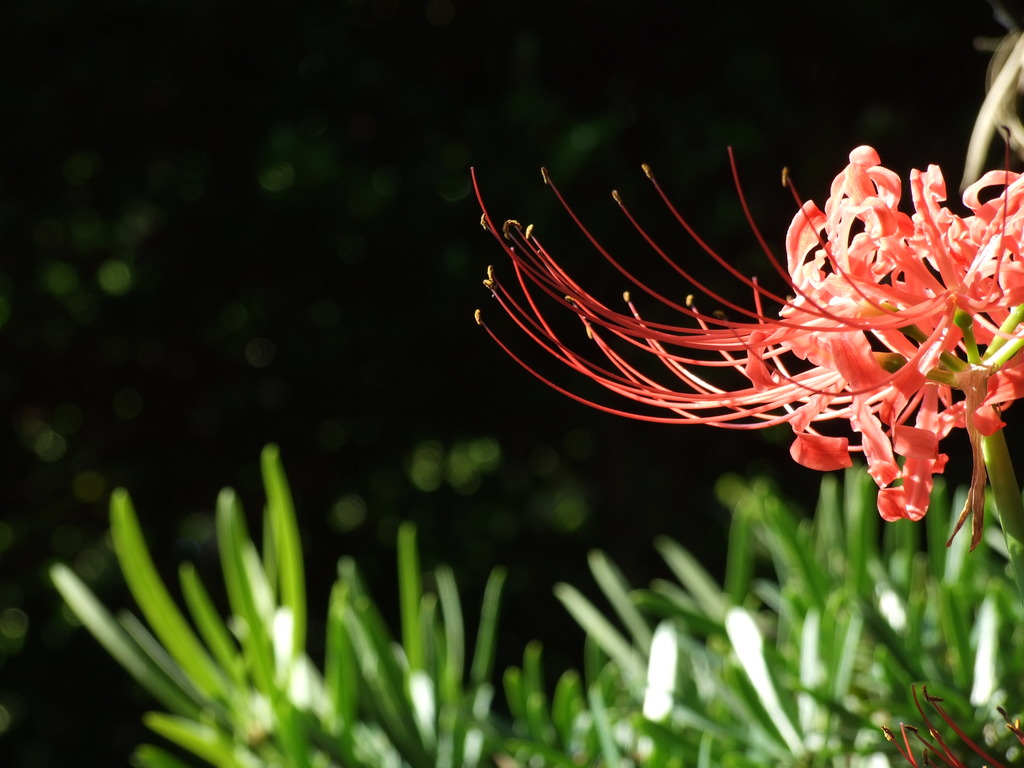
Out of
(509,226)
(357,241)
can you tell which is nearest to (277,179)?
(357,241)

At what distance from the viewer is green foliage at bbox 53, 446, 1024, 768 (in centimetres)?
85

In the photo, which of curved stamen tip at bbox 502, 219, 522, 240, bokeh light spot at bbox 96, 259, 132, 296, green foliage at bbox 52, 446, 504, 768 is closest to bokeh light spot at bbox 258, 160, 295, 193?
bokeh light spot at bbox 96, 259, 132, 296

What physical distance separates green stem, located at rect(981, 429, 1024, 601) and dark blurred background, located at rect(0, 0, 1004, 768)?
172cm

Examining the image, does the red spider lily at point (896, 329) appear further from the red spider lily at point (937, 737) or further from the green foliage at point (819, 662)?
the green foliage at point (819, 662)

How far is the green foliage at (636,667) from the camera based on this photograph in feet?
2.80

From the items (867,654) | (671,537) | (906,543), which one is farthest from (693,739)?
(671,537)

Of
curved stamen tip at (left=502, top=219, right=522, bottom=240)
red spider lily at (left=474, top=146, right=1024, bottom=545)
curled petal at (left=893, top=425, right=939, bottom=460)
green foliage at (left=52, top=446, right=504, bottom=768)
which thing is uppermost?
curved stamen tip at (left=502, top=219, right=522, bottom=240)

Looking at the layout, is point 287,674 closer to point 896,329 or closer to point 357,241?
point 896,329

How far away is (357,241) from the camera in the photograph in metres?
2.38

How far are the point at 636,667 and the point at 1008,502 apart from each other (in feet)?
2.24

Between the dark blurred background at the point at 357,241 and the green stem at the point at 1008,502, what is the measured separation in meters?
1.72

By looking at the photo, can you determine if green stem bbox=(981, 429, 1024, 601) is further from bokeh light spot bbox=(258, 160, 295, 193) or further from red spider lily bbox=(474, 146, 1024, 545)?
bokeh light spot bbox=(258, 160, 295, 193)

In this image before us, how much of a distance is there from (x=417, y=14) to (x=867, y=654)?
181 cm

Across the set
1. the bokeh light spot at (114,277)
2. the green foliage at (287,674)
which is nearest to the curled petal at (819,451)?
the green foliage at (287,674)
